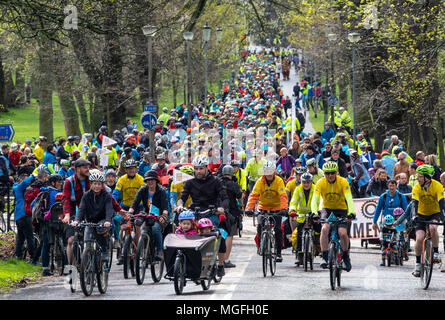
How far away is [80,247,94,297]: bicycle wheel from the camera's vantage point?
13.1m

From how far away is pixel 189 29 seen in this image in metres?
37.0

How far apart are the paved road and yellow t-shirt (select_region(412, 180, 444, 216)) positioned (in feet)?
3.86

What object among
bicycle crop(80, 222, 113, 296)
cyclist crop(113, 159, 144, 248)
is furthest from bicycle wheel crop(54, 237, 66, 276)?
bicycle crop(80, 222, 113, 296)

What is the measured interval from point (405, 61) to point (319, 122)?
31.7 metres

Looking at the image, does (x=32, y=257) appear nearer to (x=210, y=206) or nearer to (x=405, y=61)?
(x=210, y=206)

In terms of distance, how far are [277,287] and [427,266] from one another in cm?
233

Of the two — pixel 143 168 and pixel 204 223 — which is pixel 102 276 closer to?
pixel 204 223

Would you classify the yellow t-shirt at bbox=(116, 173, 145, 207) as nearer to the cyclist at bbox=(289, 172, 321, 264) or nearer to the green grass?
the green grass

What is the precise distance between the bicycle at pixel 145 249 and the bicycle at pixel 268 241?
1691 mm

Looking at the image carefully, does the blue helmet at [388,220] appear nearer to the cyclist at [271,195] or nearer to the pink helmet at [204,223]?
the cyclist at [271,195]

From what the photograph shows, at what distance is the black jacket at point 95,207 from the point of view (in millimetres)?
13836

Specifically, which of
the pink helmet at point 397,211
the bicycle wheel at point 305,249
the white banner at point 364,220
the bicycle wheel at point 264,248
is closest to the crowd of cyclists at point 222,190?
the pink helmet at point 397,211

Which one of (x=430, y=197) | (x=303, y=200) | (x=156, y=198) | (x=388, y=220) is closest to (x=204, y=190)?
(x=156, y=198)

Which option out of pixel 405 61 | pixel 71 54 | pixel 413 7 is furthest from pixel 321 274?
pixel 71 54
